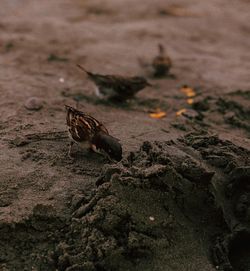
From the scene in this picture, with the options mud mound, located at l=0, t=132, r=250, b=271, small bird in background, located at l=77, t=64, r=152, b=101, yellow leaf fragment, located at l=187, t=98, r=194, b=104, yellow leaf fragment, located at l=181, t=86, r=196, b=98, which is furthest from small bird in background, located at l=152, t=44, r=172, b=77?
mud mound, located at l=0, t=132, r=250, b=271

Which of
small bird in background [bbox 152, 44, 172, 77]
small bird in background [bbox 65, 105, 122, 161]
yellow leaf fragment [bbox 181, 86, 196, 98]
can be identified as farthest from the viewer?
small bird in background [bbox 152, 44, 172, 77]

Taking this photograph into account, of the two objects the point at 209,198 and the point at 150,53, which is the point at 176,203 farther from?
the point at 150,53

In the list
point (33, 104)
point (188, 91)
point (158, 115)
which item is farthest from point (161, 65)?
point (33, 104)

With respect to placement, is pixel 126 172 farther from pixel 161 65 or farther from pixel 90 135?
pixel 161 65

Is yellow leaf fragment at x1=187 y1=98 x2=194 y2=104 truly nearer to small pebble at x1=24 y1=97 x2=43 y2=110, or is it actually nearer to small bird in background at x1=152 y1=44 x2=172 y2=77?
small bird in background at x1=152 y1=44 x2=172 y2=77

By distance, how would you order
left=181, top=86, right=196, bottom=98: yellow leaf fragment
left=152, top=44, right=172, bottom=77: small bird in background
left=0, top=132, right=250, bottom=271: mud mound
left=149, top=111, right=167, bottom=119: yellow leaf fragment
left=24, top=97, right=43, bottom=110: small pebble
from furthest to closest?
left=152, top=44, right=172, bottom=77: small bird in background, left=181, top=86, right=196, bottom=98: yellow leaf fragment, left=149, top=111, right=167, bottom=119: yellow leaf fragment, left=24, top=97, right=43, bottom=110: small pebble, left=0, top=132, right=250, bottom=271: mud mound

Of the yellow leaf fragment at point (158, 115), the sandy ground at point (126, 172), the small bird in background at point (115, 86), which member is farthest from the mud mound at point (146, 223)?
the small bird in background at point (115, 86)
